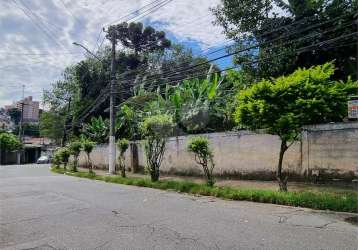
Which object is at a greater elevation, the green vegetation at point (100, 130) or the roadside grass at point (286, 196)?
the green vegetation at point (100, 130)

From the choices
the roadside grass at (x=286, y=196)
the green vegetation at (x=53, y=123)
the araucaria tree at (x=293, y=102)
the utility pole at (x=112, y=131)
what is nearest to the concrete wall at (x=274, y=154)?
the araucaria tree at (x=293, y=102)

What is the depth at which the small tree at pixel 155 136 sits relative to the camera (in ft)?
60.3

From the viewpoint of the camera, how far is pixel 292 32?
739 inches

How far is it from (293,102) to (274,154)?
4569 mm

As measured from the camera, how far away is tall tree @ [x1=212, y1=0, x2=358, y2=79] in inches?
743

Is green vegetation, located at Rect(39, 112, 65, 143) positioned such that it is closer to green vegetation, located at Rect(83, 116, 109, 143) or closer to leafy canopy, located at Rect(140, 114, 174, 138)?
A: green vegetation, located at Rect(83, 116, 109, 143)

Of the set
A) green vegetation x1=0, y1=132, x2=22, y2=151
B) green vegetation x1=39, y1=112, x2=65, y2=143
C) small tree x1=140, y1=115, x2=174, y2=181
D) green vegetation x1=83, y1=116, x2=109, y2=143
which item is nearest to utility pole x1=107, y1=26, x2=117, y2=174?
small tree x1=140, y1=115, x2=174, y2=181

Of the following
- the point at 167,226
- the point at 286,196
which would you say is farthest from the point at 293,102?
the point at 167,226

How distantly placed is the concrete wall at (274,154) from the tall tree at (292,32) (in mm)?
3885

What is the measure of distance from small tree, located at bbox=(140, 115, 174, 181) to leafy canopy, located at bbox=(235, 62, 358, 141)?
258 inches

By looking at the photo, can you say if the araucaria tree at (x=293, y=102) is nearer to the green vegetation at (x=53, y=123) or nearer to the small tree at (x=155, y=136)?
the small tree at (x=155, y=136)

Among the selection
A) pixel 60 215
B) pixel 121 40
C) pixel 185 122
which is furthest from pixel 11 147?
pixel 60 215

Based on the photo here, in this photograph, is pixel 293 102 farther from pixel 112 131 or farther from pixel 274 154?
pixel 112 131

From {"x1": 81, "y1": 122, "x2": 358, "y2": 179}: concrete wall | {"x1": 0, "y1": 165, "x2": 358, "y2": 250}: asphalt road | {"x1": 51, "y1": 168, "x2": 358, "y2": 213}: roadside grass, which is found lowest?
{"x1": 0, "y1": 165, "x2": 358, "y2": 250}: asphalt road
